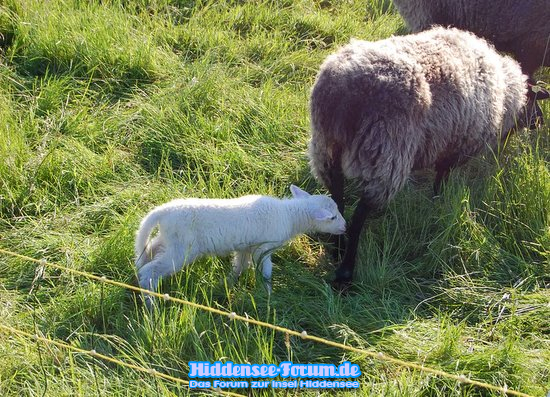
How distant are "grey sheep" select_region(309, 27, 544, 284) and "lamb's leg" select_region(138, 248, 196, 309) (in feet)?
3.27

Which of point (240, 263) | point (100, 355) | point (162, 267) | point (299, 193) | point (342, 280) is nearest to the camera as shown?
point (100, 355)

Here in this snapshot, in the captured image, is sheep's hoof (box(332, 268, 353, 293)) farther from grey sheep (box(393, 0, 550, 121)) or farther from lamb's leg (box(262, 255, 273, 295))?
grey sheep (box(393, 0, 550, 121))

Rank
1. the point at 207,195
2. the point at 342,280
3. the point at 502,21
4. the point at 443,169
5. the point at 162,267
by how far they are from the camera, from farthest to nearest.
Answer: the point at 502,21
the point at 443,169
the point at 207,195
the point at 342,280
the point at 162,267

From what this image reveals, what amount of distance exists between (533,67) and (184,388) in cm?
442

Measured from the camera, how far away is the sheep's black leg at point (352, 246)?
4.23m

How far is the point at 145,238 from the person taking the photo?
388 centimetres

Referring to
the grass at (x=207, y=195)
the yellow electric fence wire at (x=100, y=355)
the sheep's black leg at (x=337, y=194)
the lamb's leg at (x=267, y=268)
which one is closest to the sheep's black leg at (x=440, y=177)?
the grass at (x=207, y=195)

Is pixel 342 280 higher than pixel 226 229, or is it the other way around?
pixel 226 229

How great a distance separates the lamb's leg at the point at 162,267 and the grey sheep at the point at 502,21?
353 centimetres

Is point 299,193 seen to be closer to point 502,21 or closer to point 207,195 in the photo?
point 207,195

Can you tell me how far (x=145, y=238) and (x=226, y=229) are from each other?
46 cm

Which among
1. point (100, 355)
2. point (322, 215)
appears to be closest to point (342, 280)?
point (322, 215)

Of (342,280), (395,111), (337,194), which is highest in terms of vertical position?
(395,111)

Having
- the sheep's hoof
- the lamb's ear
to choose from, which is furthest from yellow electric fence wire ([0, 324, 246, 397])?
the lamb's ear
